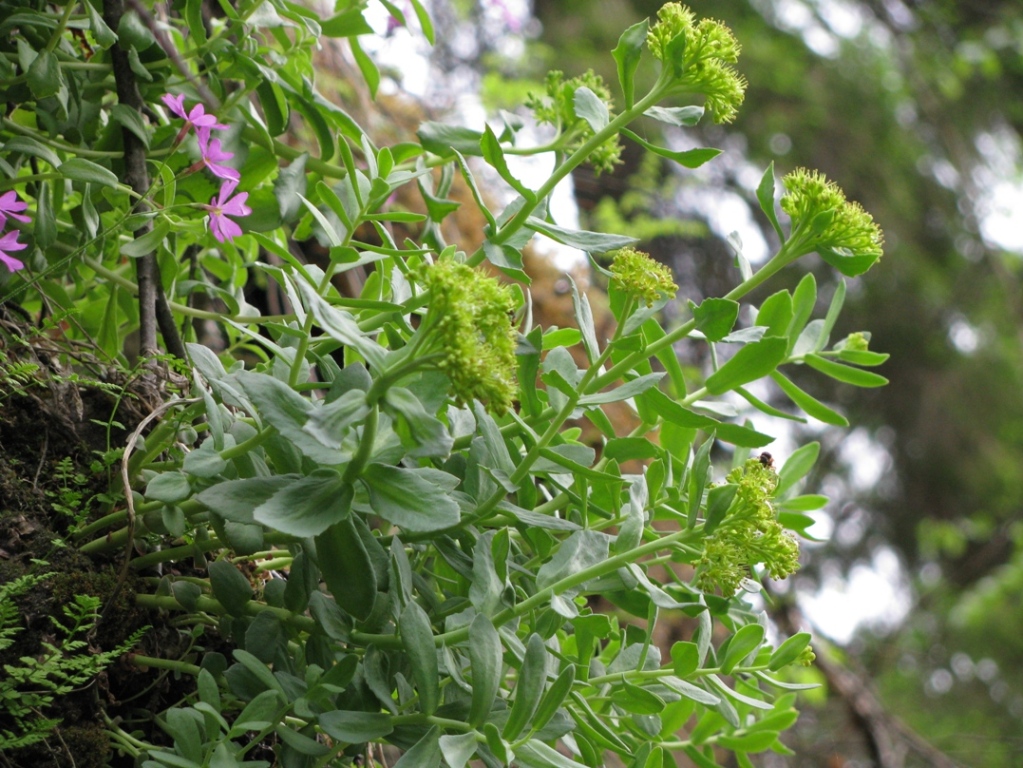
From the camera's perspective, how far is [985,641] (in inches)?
158

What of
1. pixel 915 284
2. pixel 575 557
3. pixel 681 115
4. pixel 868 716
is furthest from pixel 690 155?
pixel 915 284

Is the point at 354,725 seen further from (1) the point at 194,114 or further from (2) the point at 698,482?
(1) the point at 194,114

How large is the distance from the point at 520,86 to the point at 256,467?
5.78 feet

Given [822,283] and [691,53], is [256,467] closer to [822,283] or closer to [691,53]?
[691,53]

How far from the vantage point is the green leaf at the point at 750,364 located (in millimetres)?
568

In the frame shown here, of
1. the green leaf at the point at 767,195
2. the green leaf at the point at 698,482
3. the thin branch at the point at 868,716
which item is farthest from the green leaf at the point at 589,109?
the thin branch at the point at 868,716

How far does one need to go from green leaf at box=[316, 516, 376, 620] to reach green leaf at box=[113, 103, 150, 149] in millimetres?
365

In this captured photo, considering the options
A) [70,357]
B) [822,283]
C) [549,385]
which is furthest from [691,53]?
[822,283]

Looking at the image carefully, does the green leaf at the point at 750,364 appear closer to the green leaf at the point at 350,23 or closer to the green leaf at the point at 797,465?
the green leaf at the point at 797,465

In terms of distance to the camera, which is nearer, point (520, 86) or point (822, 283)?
point (520, 86)

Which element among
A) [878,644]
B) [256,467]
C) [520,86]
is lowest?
[878,644]

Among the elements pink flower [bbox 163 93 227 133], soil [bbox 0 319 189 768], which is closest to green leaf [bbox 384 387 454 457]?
soil [bbox 0 319 189 768]

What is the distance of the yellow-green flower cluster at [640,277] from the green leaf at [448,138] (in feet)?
0.57

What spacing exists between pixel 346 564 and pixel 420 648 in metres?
0.06
